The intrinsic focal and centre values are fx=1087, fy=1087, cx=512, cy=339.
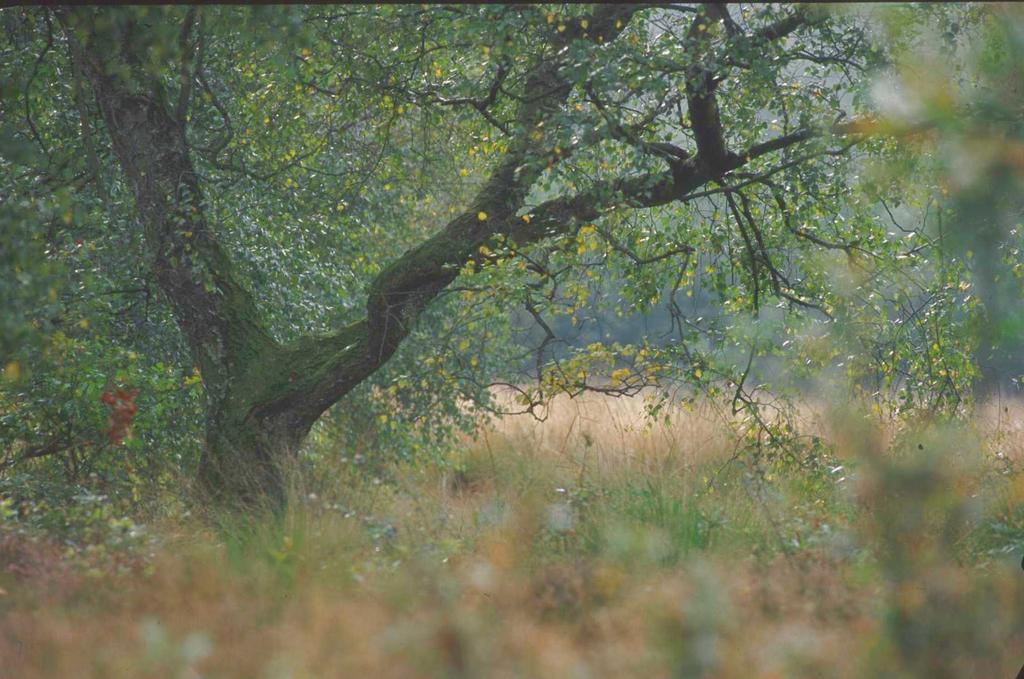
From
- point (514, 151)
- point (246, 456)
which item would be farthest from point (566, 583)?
point (514, 151)

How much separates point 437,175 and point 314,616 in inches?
297

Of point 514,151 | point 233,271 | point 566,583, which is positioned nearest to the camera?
point 566,583

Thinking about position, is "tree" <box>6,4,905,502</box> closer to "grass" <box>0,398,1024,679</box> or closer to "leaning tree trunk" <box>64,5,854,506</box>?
"leaning tree trunk" <box>64,5,854,506</box>

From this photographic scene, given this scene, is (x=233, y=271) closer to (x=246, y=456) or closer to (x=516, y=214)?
(x=246, y=456)

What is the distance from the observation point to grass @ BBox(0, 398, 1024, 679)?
3678mm

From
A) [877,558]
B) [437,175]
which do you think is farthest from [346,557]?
Answer: [437,175]

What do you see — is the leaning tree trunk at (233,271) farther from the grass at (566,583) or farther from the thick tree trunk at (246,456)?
the grass at (566,583)

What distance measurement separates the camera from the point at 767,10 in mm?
5941

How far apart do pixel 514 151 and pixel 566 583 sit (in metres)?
3.03

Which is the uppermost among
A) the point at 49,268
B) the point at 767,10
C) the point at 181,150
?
the point at 181,150

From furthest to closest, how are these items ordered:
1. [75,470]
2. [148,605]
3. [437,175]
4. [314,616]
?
[437,175]
[75,470]
[148,605]
[314,616]

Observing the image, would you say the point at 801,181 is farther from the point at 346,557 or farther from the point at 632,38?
the point at 346,557

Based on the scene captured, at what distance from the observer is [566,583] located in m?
4.32

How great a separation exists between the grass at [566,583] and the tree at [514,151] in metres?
1.24
